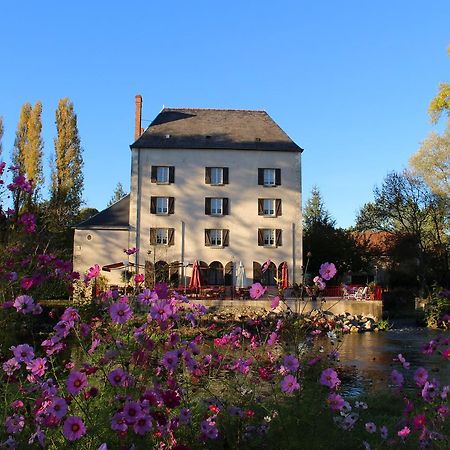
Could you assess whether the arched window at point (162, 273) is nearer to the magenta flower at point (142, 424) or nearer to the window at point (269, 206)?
the magenta flower at point (142, 424)

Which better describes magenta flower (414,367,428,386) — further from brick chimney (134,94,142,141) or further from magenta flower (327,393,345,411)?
brick chimney (134,94,142,141)

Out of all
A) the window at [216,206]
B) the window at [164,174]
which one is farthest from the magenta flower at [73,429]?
the window at [164,174]

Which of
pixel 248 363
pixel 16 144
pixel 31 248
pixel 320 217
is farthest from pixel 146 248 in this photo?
pixel 248 363

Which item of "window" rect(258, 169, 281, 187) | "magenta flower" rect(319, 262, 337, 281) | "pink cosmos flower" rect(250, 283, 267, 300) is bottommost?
"pink cosmos flower" rect(250, 283, 267, 300)

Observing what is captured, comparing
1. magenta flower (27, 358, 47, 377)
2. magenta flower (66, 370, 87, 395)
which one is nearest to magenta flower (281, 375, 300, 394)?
magenta flower (66, 370, 87, 395)

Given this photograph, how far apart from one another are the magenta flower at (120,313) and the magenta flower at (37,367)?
509 millimetres

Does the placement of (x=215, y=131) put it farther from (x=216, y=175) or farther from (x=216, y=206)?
(x=216, y=206)

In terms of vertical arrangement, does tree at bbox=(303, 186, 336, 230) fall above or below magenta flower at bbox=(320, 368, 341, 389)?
above

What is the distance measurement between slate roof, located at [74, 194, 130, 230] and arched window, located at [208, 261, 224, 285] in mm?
6453

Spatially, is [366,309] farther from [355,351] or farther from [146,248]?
[146,248]

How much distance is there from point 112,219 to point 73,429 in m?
36.8

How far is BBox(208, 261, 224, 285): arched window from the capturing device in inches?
1441

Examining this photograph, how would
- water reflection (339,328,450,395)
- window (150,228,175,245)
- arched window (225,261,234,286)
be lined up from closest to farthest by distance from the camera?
water reflection (339,328,450,395) < arched window (225,261,234,286) < window (150,228,175,245)

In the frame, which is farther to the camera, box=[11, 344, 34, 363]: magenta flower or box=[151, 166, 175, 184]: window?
box=[151, 166, 175, 184]: window
